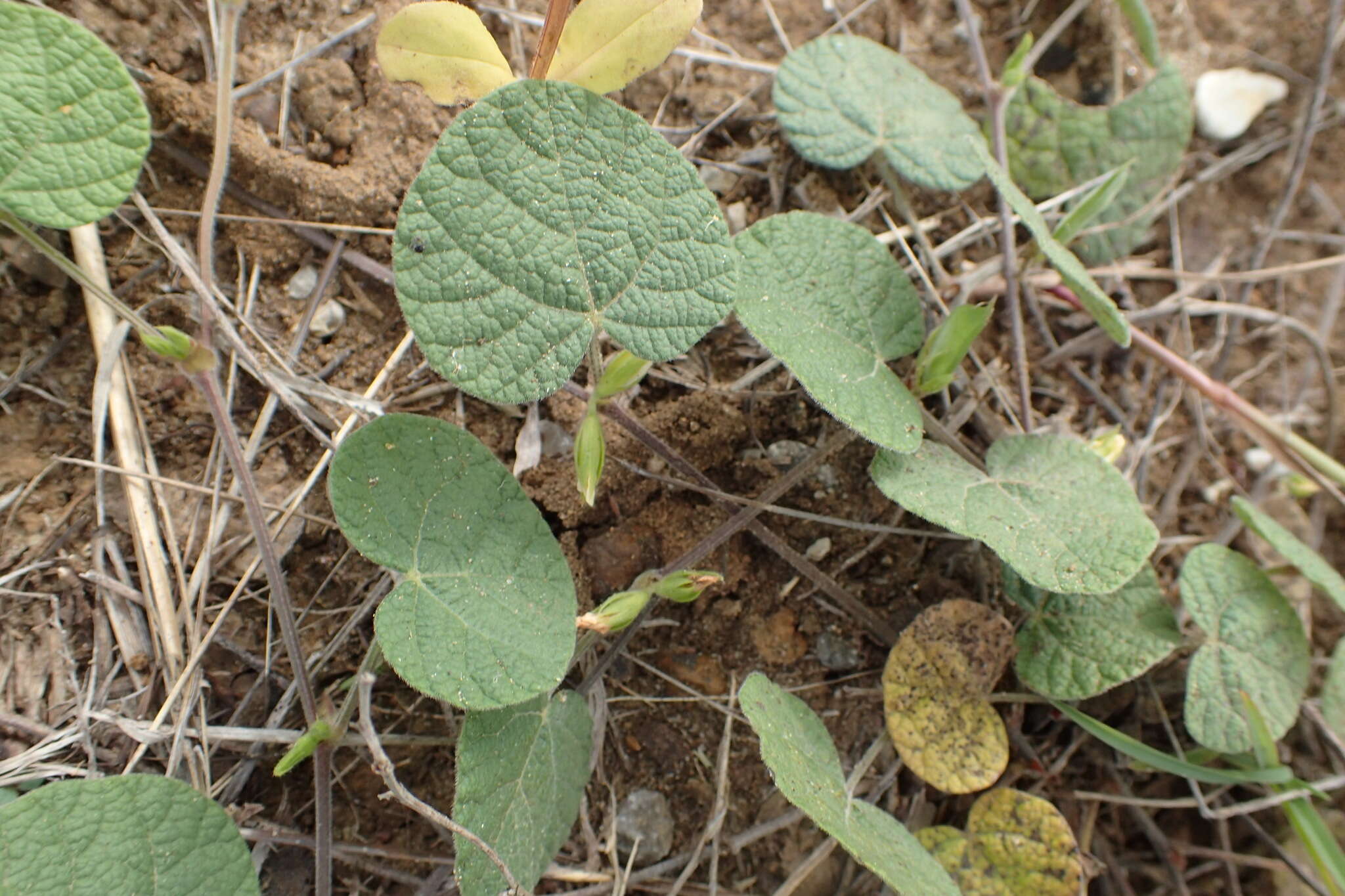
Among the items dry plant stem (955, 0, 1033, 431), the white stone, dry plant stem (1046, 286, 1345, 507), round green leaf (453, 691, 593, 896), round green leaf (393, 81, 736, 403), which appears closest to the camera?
round green leaf (393, 81, 736, 403)

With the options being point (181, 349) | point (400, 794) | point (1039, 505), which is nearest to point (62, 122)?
point (181, 349)

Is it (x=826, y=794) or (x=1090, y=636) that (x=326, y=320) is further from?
(x=1090, y=636)

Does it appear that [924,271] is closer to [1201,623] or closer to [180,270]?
[1201,623]

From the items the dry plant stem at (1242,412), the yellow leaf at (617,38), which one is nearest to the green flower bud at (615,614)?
the yellow leaf at (617,38)

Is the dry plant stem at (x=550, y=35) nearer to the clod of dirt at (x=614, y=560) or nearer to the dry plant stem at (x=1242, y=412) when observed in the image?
the clod of dirt at (x=614, y=560)

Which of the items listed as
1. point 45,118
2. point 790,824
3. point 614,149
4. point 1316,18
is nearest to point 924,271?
point 614,149

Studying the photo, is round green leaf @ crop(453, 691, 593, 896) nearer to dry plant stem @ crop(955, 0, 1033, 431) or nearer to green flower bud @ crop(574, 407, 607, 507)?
green flower bud @ crop(574, 407, 607, 507)

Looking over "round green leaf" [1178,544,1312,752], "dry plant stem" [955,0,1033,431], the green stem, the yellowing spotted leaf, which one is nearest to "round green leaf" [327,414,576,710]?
the green stem
